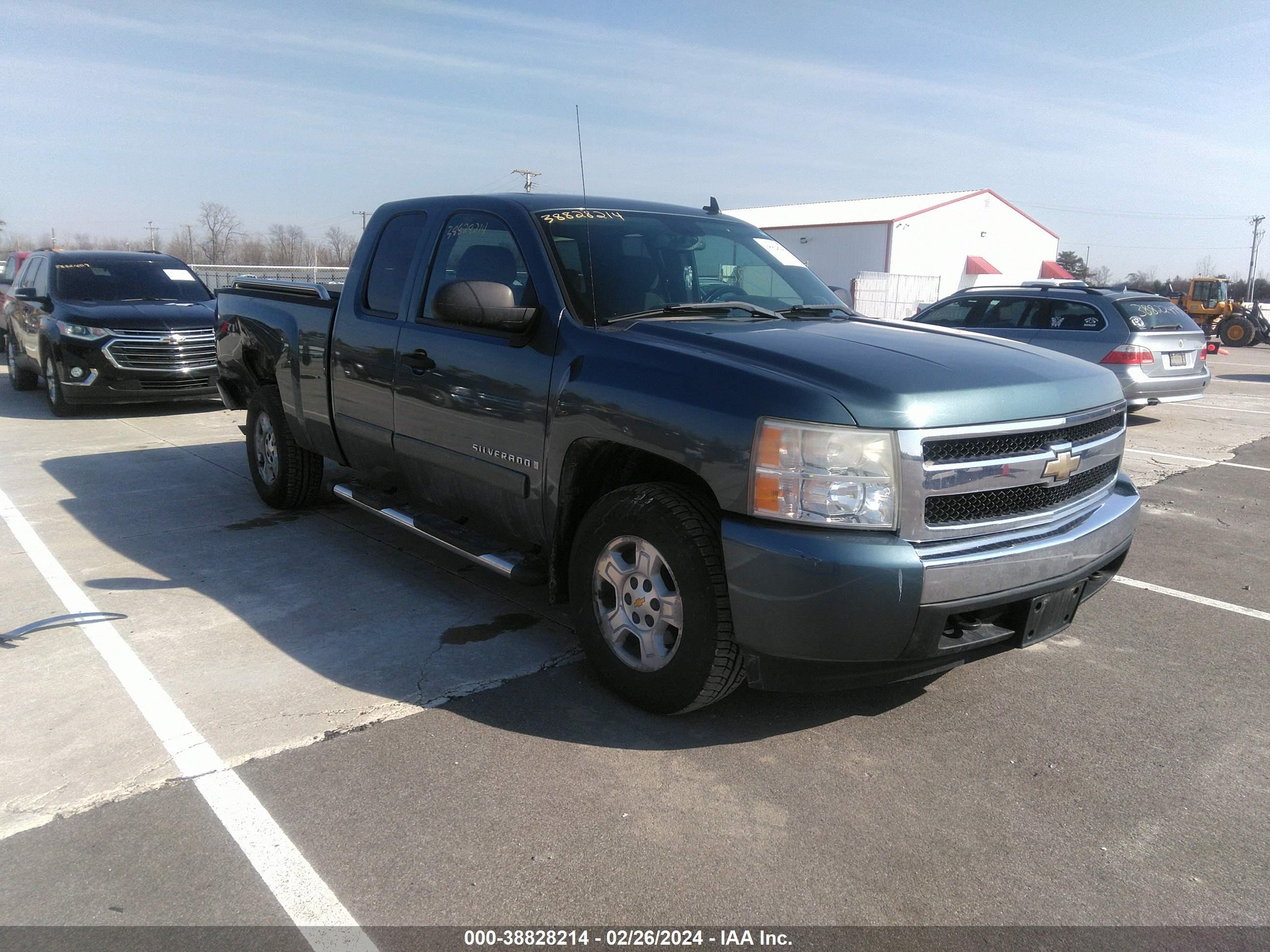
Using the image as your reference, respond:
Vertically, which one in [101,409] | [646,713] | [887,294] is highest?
[887,294]

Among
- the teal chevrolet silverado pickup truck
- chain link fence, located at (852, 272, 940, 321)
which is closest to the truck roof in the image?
the teal chevrolet silverado pickup truck

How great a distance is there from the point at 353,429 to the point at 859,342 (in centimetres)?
292

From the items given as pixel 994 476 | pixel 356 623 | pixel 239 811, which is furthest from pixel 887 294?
pixel 239 811

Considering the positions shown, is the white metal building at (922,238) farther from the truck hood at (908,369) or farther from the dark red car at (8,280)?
the truck hood at (908,369)

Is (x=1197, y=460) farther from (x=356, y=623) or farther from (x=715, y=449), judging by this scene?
(x=356, y=623)

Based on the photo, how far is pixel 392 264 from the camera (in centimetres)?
503

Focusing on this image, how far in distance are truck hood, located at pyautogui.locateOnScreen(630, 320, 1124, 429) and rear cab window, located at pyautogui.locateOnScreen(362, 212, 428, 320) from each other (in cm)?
174

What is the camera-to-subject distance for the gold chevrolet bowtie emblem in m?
3.30

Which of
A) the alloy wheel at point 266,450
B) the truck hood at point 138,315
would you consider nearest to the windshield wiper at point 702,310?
the alloy wheel at point 266,450

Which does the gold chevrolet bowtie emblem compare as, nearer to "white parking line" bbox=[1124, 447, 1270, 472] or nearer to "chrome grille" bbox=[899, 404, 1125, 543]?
"chrome grille" bbox=[899, 404, 1125, 543]

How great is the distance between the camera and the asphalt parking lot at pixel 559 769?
8.53ft

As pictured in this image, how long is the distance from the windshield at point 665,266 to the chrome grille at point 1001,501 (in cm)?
135

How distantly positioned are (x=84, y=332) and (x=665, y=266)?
8.50 m

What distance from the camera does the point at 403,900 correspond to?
8.36 feet
